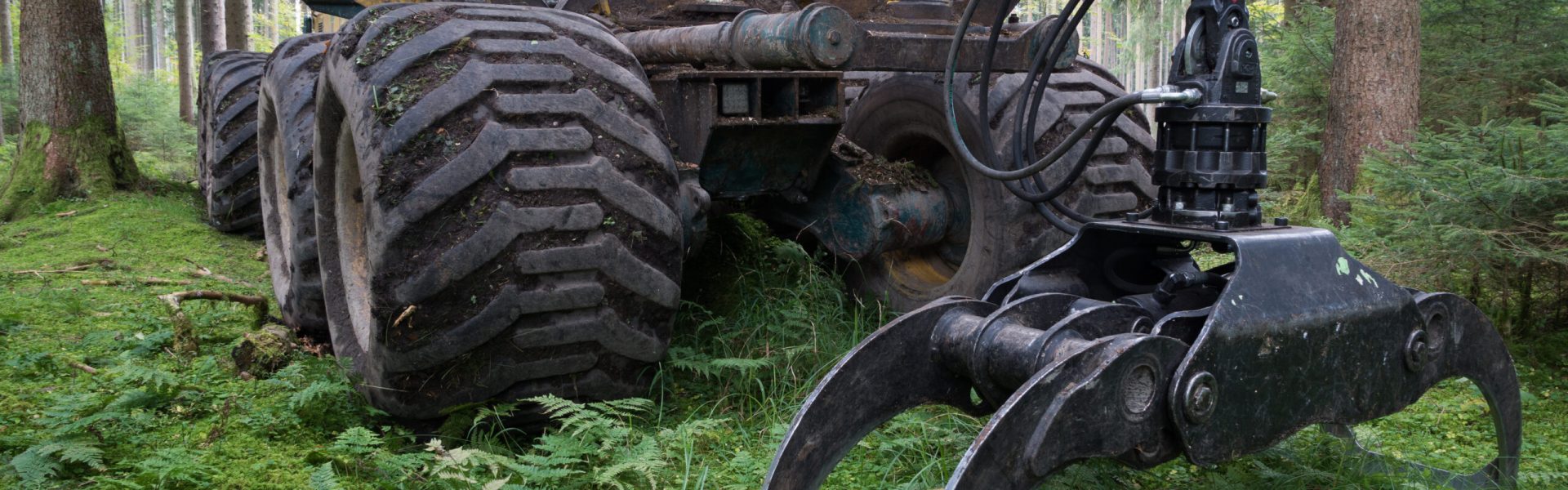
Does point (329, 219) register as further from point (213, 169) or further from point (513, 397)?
point (213, 169)

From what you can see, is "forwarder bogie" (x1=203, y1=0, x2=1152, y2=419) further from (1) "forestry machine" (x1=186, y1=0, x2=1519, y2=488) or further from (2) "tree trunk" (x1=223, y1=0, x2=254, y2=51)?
(2) "tree trunk" (x1=223, y1=0, x2=254, y2=51)

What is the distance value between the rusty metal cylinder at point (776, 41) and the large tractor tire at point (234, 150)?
4.01 m

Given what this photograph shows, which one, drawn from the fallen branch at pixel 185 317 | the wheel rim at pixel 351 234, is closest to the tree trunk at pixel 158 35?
the fallen branch at pixel 185 317

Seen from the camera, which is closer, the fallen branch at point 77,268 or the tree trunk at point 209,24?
the fallen branch at point 77,268

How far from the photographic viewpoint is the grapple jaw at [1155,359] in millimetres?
1922

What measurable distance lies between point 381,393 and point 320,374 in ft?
2.26

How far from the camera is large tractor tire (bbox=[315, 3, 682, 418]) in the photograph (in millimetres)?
2695

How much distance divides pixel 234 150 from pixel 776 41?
476cm

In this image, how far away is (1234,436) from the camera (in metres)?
2.08

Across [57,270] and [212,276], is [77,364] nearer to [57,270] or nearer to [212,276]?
[212,276]

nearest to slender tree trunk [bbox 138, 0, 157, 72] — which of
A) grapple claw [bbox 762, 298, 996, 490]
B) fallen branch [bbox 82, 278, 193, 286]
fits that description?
fallen branch [bbox 82, 278, 193, 286]

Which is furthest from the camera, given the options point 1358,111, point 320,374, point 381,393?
point 1358,111

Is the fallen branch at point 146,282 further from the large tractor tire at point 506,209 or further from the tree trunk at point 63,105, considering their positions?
the tree trunk at point 63,105

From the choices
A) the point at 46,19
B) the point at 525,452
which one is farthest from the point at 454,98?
the point at 46,19
